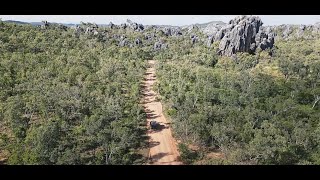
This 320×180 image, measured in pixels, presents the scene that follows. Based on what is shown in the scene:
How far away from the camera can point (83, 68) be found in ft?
107

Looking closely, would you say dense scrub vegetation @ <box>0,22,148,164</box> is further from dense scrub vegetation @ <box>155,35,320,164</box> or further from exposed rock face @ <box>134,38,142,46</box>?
exposed rock face @ <box>134,38,142,46</box>

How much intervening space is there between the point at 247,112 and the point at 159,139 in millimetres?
5930

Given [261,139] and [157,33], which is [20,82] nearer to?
[261,139]

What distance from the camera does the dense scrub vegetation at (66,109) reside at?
17.0m

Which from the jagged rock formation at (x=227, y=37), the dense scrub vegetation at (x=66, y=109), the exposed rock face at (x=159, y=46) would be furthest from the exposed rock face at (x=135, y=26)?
the dense scrub vegetation at (x=66, y=109)

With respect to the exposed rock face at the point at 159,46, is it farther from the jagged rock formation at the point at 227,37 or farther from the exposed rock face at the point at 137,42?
the exposed rock face at the point at 137,42

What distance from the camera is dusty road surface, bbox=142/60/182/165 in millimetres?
18141

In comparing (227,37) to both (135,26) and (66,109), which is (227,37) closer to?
(135,26)

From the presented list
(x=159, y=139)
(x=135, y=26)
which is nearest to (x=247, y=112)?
(x=159, y=139)

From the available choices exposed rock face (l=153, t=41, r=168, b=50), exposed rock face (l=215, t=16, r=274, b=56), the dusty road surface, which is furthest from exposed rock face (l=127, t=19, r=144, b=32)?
the dusty road surface

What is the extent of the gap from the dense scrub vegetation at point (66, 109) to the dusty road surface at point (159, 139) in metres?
0.86

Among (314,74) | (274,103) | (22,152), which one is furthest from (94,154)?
(314,74)

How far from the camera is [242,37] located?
51.0 meters

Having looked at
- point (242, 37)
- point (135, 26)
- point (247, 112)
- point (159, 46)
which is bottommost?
point (247, 112)
